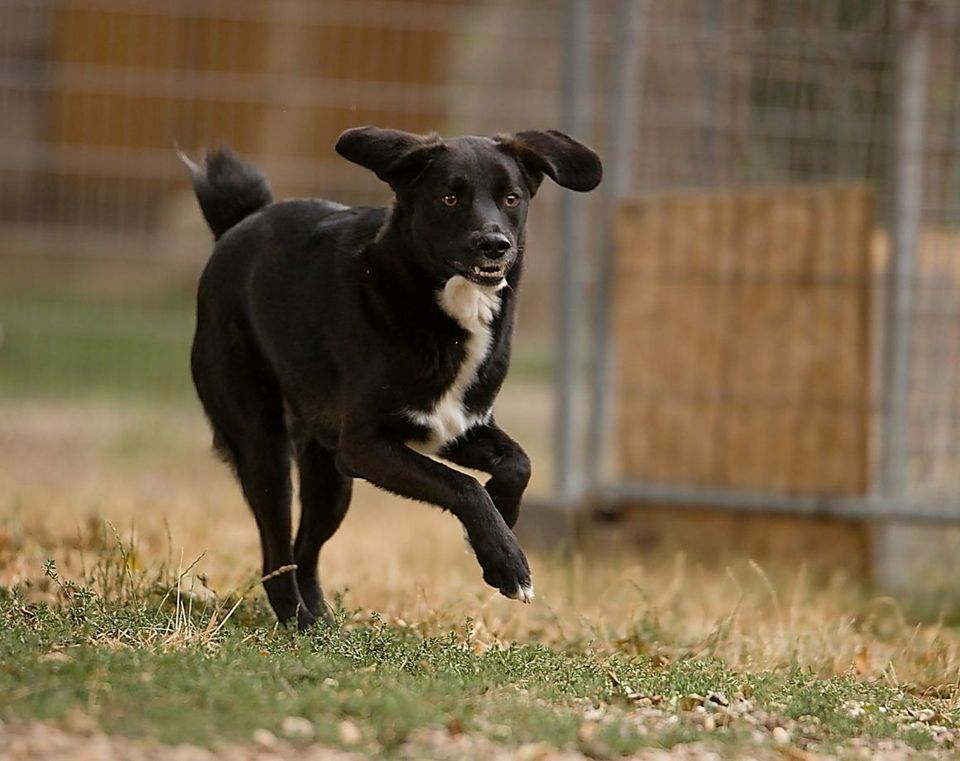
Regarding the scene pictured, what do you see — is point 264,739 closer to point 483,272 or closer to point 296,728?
point 296,728

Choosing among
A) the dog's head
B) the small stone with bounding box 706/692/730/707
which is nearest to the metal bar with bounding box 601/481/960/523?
the dog's head

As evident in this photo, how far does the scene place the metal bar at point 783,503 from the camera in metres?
7.12

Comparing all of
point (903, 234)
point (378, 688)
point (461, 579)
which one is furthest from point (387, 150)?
point (903, 234)

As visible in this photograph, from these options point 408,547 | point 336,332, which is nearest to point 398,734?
point 336,332

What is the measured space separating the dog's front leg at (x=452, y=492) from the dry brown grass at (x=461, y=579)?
1.56 feet

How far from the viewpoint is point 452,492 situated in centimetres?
439

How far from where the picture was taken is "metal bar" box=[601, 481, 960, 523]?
7117 mm

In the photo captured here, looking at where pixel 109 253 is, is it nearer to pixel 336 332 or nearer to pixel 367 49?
pixel 367 49

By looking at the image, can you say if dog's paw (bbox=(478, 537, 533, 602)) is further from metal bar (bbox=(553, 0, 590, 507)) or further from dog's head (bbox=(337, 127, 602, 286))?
metal bar (bbox=(553, 0, 590, 507))

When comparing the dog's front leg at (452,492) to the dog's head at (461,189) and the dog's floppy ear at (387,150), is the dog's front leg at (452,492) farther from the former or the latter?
the dog's floppy ear at (387,150)

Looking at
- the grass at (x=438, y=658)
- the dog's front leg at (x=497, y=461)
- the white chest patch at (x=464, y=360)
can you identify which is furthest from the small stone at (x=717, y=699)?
the white chest patch at (x=464, y=360)

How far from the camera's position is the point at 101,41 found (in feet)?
39.0

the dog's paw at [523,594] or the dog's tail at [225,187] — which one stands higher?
the dog's tail at [225,187]

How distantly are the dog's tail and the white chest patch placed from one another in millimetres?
1026
